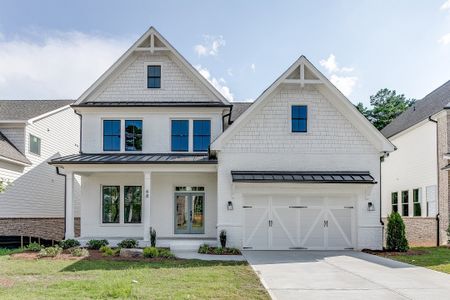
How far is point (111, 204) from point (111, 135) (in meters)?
3.21

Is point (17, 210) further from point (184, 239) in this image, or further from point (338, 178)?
point (338, 178)

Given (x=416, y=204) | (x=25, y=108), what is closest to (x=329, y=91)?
(x=416, y=204)

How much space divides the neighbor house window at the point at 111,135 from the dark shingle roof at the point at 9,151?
4.35 metres

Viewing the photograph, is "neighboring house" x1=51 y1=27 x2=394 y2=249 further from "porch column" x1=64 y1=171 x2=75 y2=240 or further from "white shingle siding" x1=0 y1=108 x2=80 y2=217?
"white shingle siding" x1=0 y1=108 x2=80 y2=217

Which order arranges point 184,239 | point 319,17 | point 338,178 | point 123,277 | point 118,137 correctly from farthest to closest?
point 118,137 < point 184,239 < point 338,178 < point 319,17 < point 123,277

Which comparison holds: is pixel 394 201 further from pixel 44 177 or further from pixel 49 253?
pixel 49 253

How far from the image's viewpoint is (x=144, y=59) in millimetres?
21156

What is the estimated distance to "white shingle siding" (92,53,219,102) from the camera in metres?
20.9

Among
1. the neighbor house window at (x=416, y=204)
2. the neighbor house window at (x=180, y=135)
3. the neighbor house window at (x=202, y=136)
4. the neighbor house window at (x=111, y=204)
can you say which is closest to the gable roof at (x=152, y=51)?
the neighbor house window at (x=202, y=136)

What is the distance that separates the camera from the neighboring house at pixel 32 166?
21.2 meters

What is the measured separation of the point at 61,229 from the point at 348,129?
15969 millimetres

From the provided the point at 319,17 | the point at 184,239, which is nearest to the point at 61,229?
the point at 184,239

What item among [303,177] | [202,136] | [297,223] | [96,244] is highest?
[202,136]

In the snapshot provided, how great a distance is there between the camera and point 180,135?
2089cm
